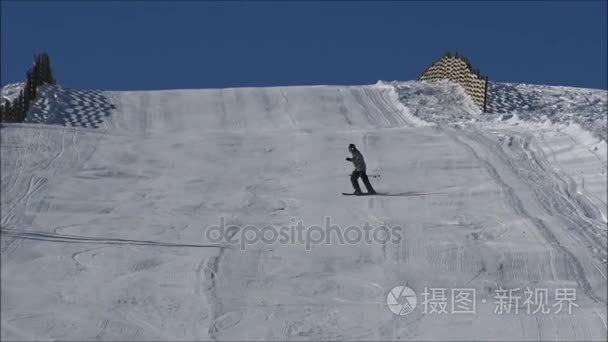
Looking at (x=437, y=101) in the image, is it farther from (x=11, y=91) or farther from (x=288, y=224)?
(x=288, y=224)

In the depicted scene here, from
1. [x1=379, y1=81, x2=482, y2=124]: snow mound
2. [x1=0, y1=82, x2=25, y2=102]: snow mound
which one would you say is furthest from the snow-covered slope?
[x1=0, y1=82, x2=25, y2=102]: snow mound

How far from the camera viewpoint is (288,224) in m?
15.9

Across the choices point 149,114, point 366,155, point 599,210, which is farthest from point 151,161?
point 599,210

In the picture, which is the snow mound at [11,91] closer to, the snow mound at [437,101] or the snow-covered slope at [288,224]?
the snow-covered slope at [288,224]

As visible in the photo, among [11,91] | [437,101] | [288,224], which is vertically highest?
[437,101]

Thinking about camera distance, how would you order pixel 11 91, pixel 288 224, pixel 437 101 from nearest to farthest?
pixel 288 224
pixel 11 91
pixel 437 101

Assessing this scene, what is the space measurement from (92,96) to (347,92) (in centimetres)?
570

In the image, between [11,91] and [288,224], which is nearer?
[288,224]

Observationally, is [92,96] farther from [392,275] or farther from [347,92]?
[392,275]

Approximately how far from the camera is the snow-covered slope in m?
12.4

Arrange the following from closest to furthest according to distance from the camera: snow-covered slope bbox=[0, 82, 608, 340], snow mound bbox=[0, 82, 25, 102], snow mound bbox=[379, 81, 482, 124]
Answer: snow-covered slope bbox=[0, 82, 608, 340]
snow mound bbox=[379, 81, 482, 124]
snow mound bbox=[0, 82, 25, 102]

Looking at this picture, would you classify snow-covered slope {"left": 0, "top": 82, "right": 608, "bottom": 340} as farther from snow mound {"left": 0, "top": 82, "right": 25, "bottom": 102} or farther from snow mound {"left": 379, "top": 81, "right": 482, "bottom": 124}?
snow mound {"left": 0, "top": 82, "right": 25, "bottom": 102}

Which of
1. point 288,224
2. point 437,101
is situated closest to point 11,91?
point 437,101

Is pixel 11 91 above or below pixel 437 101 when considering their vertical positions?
below
